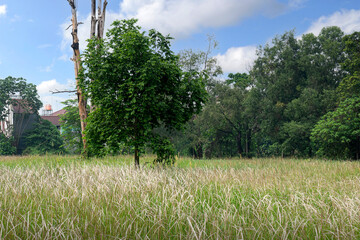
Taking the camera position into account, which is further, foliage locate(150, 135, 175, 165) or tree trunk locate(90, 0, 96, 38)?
tree trunk locate(90, 0, 96, 38)

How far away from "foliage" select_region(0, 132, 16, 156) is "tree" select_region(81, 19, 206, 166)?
3073 centimetres

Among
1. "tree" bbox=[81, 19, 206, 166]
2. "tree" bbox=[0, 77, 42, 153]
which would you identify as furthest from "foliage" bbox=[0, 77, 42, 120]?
"tree" bbox=[81, 19, 206, 166]

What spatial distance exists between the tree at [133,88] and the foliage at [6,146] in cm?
3073

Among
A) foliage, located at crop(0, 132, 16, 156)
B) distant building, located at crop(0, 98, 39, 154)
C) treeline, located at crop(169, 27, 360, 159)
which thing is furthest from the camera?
distant building, located at crop(0, 98, 39, 154)

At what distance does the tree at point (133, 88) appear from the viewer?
8250 mm

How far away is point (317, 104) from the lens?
82.3ft

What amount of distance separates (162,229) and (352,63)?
22903 millimetres

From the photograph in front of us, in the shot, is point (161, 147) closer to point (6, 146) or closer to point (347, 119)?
point (347, 119)

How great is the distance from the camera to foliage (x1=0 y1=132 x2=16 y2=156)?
3384 cm

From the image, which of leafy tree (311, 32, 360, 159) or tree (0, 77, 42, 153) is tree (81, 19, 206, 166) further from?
tree (0, 77, 42, 153)

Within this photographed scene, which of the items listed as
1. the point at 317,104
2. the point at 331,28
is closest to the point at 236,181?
the point at 317,104

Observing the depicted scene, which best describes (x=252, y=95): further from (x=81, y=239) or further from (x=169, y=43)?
(x=81, y=239)

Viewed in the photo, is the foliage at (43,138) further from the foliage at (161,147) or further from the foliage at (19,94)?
the foliage at (161,147)

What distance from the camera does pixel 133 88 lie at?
807cm
